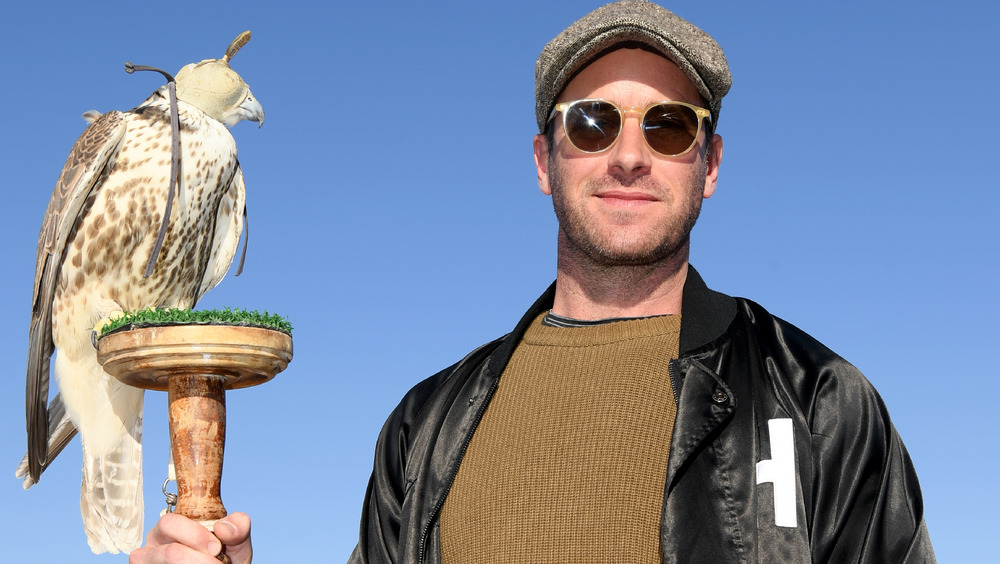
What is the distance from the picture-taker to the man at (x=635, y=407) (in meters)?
2.67

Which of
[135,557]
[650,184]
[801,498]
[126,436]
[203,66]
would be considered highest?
[203,66]

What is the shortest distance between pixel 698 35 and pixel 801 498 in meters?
1.79

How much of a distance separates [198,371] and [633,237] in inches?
64.4

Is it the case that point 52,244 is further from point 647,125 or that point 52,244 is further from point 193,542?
point 647,125

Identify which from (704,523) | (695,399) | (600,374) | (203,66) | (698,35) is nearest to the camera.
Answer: (704,523)

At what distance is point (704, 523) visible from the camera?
2621 millimetres

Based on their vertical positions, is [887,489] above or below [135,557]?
above

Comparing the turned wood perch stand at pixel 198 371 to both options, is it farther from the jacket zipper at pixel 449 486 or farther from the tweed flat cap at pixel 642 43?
the tweed flat cap at pixel 642 43

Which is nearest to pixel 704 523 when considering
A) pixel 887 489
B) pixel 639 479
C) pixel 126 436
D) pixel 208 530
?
pixel 639 479

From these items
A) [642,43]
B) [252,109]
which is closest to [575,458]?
[642,43]

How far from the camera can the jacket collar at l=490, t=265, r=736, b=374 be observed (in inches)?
118

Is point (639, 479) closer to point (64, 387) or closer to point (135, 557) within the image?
point (135, 557)

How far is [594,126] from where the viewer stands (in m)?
3.34

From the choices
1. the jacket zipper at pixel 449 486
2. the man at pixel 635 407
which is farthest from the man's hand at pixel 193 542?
the jacket zipper at pixel 449 486
